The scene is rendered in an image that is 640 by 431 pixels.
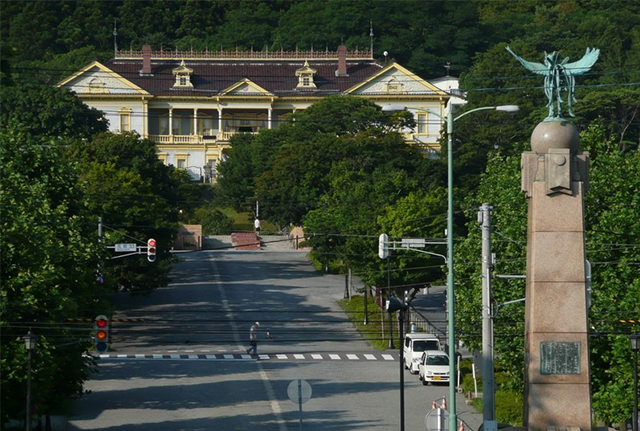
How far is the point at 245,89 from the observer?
172 meters

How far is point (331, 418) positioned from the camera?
61438 millimetres

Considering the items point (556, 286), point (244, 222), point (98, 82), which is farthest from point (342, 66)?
point (556, 286)

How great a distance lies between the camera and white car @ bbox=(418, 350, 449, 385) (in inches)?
2753

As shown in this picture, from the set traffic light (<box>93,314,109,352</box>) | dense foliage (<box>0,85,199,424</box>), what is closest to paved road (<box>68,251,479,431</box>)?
traffic light (<box>93,314,109,352</box>)

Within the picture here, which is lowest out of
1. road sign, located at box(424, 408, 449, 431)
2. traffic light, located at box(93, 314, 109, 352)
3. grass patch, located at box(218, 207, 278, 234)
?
road sign, located at box(424, 408, 449, 431)

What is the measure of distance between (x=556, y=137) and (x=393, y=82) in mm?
128080

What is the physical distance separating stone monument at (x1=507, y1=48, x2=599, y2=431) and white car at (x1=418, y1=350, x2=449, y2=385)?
28.2 m

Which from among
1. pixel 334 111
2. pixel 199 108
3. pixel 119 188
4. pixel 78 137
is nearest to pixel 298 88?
pixel 199 108

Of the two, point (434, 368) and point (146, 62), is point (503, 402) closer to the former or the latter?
point (434, 368)

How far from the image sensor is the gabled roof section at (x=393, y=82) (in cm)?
16838

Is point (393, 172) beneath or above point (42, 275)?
above

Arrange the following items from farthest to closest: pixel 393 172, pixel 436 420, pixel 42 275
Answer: pixel 393 172 < pixel 42 275 < pixel 436 420

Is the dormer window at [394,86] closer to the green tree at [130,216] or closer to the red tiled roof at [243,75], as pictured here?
the red tiled roof at [243,75]

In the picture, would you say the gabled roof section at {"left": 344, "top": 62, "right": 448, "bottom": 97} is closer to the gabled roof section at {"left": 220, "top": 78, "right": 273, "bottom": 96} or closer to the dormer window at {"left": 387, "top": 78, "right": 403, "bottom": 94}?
the dormer window at {"left": 387, "top": 78, "right": 403, "bottom": 94}
